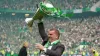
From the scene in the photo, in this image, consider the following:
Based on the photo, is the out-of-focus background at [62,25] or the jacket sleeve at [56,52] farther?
the out-of-focus background at [62,25]

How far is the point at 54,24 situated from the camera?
3734cm

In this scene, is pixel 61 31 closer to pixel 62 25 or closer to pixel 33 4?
pixel 62 25

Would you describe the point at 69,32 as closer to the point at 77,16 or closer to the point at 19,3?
the point at 77,16

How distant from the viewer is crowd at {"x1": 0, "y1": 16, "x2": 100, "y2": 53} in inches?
1209

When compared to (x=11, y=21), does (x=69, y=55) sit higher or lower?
higher

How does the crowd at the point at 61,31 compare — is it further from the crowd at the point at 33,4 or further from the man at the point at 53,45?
the man at the point at 53,45

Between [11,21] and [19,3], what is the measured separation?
3646mm

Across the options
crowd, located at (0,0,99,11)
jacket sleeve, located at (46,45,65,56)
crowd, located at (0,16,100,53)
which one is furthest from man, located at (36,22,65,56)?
crowd, located at (0,0,99,11)

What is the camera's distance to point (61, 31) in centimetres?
3500

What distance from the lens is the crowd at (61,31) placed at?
30719 millimetres

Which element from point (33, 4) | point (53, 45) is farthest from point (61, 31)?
point (53, 45)

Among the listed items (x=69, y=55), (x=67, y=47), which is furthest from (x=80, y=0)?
(x=69, y=55)

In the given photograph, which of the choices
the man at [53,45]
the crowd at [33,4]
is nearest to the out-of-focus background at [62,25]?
the crowd at [33,4]

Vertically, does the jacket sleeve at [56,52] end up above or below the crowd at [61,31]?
above
